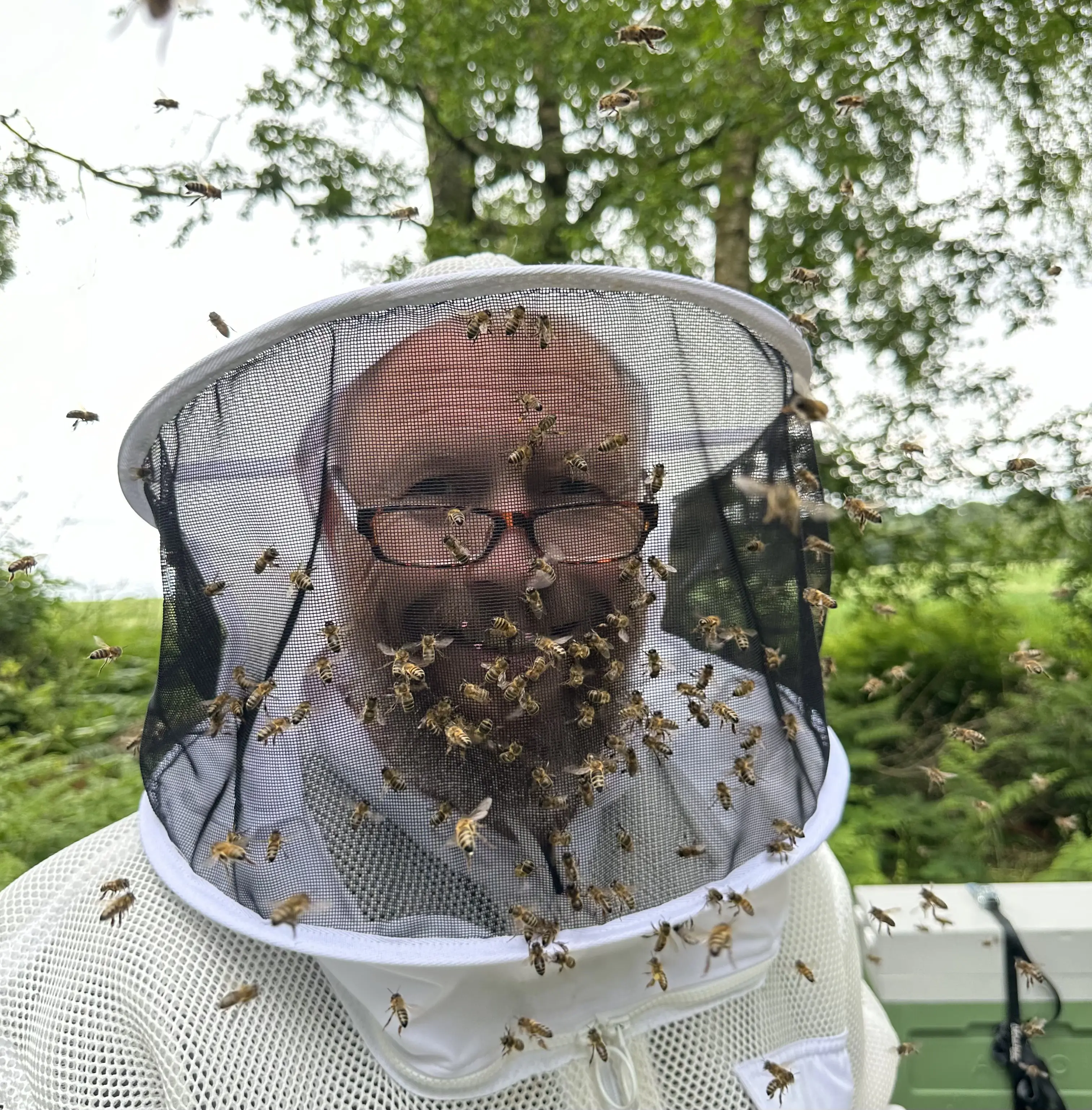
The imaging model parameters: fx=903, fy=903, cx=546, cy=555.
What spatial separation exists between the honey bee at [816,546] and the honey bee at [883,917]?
128cm

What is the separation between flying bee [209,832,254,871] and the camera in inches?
59.0

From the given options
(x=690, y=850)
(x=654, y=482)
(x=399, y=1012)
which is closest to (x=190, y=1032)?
(x=399, y=1012)

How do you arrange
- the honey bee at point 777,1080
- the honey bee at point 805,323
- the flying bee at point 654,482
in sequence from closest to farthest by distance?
the flying bee at point 654,482
the honey bee at point 777,1080
the honey bee at point 805,323

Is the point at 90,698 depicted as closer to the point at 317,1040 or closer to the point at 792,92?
the point at 317,1040

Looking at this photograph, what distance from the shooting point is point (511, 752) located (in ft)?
4.84

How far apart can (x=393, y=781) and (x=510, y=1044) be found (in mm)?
487

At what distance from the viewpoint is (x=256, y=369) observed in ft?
5.07

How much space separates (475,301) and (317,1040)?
131 centimetres

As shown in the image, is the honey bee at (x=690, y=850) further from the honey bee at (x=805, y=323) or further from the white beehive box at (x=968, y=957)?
the white beehive box at (x=968, y=957)

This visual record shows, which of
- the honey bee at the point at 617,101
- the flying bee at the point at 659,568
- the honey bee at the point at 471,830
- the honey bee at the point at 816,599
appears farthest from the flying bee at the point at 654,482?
the honey bee at the point at 617,101

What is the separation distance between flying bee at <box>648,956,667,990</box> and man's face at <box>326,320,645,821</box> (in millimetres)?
356

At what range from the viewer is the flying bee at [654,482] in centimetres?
161

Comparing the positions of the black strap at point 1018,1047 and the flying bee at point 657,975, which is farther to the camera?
the black strap at point 1018,1047

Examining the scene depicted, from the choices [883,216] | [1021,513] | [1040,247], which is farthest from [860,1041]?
[1040,247]
